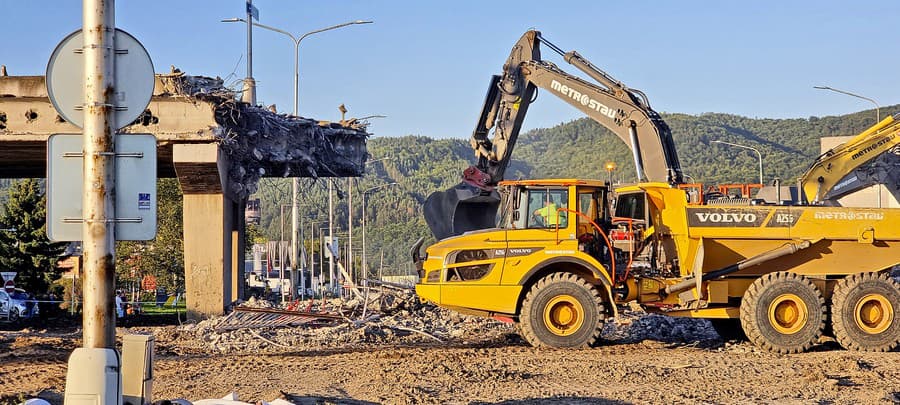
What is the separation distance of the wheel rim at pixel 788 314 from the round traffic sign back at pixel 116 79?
39.0 ft

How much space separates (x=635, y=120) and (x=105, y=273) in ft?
45.9

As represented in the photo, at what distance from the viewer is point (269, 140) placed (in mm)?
24625

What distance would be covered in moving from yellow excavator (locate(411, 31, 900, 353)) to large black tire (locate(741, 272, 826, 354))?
2 centimetres

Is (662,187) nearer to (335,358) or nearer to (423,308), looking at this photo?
(335,358)

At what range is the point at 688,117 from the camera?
141000mm

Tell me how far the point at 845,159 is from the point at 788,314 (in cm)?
625

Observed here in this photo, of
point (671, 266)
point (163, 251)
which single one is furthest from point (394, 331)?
point (163, 251)

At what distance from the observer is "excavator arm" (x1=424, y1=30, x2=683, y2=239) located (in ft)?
62.3

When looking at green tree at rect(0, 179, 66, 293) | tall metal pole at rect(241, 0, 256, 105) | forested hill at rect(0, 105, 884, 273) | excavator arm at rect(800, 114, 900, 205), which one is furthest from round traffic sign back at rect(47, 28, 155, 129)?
forested hill at rect(0, 105, 884, 273)

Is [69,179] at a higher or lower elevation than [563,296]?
higher

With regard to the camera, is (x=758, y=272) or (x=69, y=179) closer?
(x=69, y=179)

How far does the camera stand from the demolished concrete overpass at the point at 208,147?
71.2 ft

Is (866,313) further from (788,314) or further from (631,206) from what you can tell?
(631,206)

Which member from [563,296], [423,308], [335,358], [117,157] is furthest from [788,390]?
[423,308]
